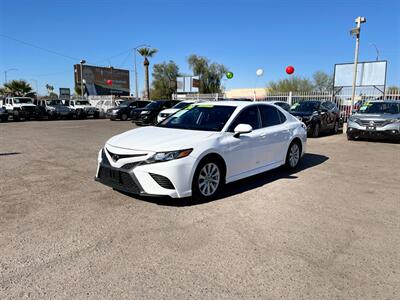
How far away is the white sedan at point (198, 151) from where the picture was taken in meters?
4.53

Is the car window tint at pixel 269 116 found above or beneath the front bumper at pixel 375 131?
above

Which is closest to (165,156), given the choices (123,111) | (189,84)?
(123,111)

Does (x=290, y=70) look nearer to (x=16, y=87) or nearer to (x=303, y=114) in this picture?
(x=303, y=114)

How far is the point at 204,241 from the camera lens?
3.69m

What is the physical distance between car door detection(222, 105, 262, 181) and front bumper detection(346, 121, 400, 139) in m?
7.37

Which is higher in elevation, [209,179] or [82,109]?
[82,109]

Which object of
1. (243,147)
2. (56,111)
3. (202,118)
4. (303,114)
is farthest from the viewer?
(56,111)

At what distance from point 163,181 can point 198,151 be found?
0.69 metres

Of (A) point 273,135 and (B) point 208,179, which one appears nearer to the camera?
(B) point 208,179

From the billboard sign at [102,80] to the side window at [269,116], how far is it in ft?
178

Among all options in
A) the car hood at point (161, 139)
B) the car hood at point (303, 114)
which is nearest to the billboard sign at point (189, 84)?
the car hood at point (303, 114)

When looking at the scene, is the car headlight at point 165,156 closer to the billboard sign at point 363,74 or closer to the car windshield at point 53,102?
the billboard sign at point 363,74

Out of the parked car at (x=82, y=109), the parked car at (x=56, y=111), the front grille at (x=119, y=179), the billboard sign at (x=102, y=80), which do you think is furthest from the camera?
the billboard sign at (x=102, y=80)

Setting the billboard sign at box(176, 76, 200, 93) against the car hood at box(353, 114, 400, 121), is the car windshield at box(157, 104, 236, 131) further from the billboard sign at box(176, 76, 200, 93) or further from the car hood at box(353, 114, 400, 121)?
the billboard sign at box(176, 76, 200, 93)
